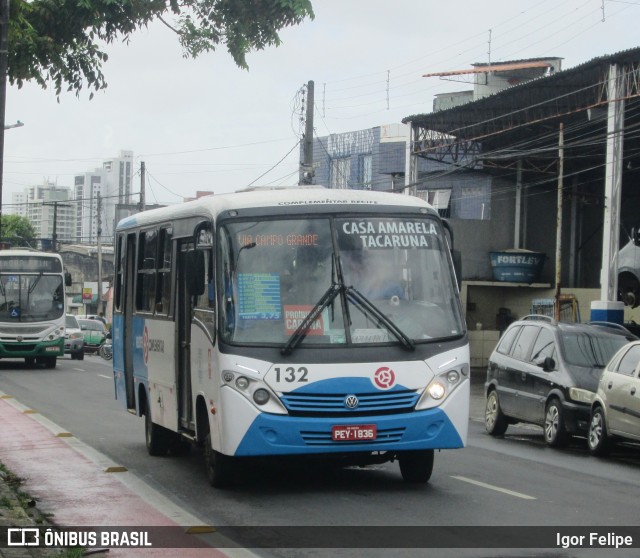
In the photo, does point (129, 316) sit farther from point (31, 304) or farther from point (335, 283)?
point (31, 304)

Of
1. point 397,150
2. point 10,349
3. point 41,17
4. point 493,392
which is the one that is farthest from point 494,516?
point 397,150

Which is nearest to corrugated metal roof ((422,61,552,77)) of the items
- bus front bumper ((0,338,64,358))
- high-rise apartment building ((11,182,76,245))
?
bus front bumper ((0,338,64,358))

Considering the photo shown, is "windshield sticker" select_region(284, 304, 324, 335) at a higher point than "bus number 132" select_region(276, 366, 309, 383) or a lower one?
higher

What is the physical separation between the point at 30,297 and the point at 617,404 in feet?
79.8

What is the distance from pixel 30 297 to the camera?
36.3 meters

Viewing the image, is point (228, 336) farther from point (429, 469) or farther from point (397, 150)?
point (397, 150)

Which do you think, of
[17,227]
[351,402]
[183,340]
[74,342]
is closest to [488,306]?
[74,342]

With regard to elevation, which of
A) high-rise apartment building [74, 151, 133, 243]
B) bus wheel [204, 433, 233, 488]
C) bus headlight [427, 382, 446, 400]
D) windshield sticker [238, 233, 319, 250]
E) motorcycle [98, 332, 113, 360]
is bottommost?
motorcycle [98, 332, 113, 360]

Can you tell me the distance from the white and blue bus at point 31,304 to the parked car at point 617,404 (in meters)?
23.2

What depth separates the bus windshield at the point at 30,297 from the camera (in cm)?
3600

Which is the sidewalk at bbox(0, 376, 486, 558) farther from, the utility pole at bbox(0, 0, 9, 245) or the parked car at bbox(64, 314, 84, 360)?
the parked car at bbox(64, 314, 84, 360)

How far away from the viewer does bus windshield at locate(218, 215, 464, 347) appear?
10766 millimetres

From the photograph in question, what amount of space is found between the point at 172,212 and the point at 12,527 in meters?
5.18

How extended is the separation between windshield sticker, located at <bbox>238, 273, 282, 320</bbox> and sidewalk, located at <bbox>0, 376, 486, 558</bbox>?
182 centimetres
